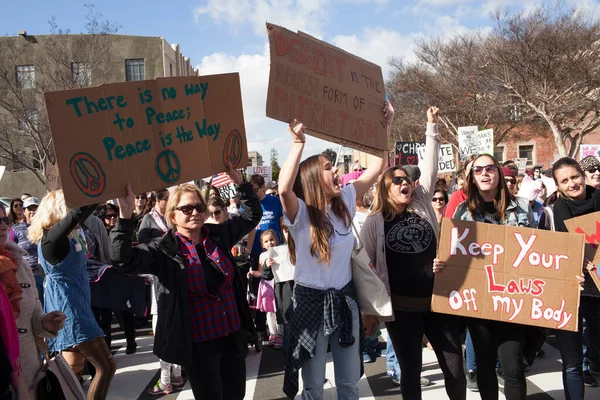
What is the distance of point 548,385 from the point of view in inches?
209

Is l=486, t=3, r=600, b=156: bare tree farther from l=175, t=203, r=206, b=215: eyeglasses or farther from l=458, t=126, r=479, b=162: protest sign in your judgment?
l=175, t=203, r=206, b=215: eyeglasses

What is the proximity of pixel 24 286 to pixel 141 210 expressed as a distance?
606 centimetres

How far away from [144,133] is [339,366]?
6.38 feet

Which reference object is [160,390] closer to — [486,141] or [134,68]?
[486,141]

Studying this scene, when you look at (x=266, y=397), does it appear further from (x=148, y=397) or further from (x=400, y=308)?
(x=400, y=308)

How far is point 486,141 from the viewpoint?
13.9 meters

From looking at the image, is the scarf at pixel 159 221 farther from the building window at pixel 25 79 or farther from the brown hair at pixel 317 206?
the building window at pixel 25 79

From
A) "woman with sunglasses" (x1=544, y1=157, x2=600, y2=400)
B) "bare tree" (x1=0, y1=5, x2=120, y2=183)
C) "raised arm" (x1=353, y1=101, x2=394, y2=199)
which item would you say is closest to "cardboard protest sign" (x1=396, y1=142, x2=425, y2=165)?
"woman with sunglasses" (x1=544, y1=157, x2=600, y2=400)

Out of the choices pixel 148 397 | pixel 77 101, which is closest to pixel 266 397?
pixel 148 397

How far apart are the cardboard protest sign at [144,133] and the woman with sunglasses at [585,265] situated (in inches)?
97.1

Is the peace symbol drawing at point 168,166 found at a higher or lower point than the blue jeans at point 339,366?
higher

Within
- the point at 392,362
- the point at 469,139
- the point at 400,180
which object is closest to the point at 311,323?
the point at 400,180

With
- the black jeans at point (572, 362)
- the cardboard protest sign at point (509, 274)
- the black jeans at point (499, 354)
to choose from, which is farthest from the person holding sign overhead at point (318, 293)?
the black jeans at point (572, 362)

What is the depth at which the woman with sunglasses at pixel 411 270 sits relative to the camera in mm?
3900
